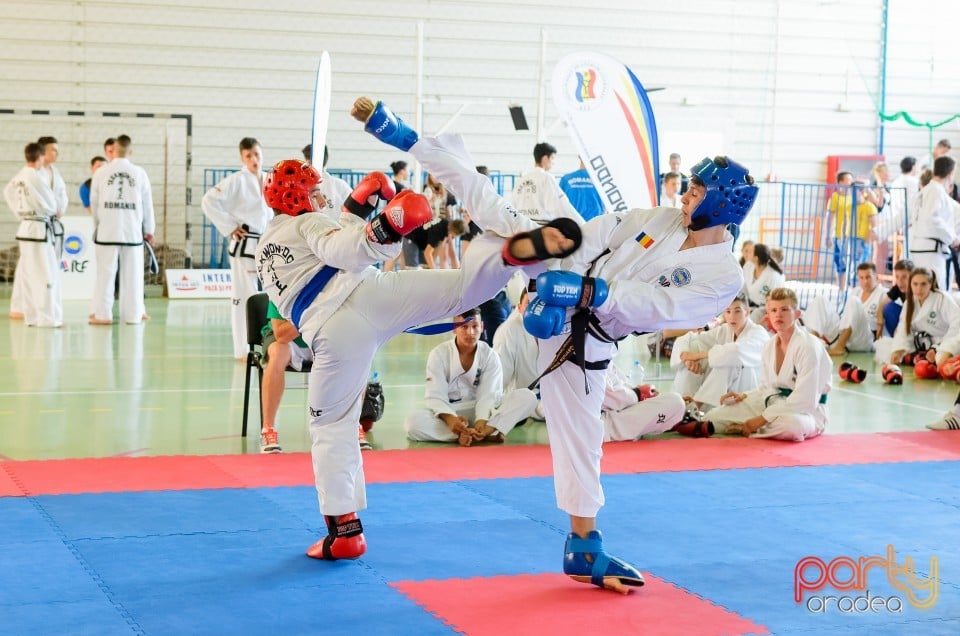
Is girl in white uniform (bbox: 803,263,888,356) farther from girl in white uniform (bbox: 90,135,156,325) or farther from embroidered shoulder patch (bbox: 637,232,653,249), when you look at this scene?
embroidered shoulder patch (bbox: 637,232,653,249)

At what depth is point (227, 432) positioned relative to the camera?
7055 millimetres

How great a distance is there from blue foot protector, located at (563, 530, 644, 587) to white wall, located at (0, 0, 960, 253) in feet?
43.6

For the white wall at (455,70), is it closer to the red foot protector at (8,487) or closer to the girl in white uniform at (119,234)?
the girl in white uniform at (119,234)

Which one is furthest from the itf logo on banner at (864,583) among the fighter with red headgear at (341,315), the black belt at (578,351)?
the fighter with red headgear at (341,315)

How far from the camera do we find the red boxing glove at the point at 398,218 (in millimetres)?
4043

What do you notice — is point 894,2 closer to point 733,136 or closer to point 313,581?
point 733,136

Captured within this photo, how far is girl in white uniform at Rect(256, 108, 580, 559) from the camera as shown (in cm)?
425

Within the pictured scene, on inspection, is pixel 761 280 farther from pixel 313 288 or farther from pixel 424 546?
pixel 313 288

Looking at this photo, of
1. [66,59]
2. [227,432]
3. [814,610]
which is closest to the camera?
[814,610]

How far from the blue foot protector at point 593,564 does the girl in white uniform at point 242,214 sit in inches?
236

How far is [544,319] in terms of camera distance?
362cm

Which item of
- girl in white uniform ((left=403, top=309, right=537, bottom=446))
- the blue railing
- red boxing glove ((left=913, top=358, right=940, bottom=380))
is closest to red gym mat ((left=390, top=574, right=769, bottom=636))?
girl in white uniform ((left=403, top=309, right=537, bottom=446))

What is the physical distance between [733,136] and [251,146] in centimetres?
1135

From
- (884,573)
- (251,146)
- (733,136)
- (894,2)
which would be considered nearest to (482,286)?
(884,573)
